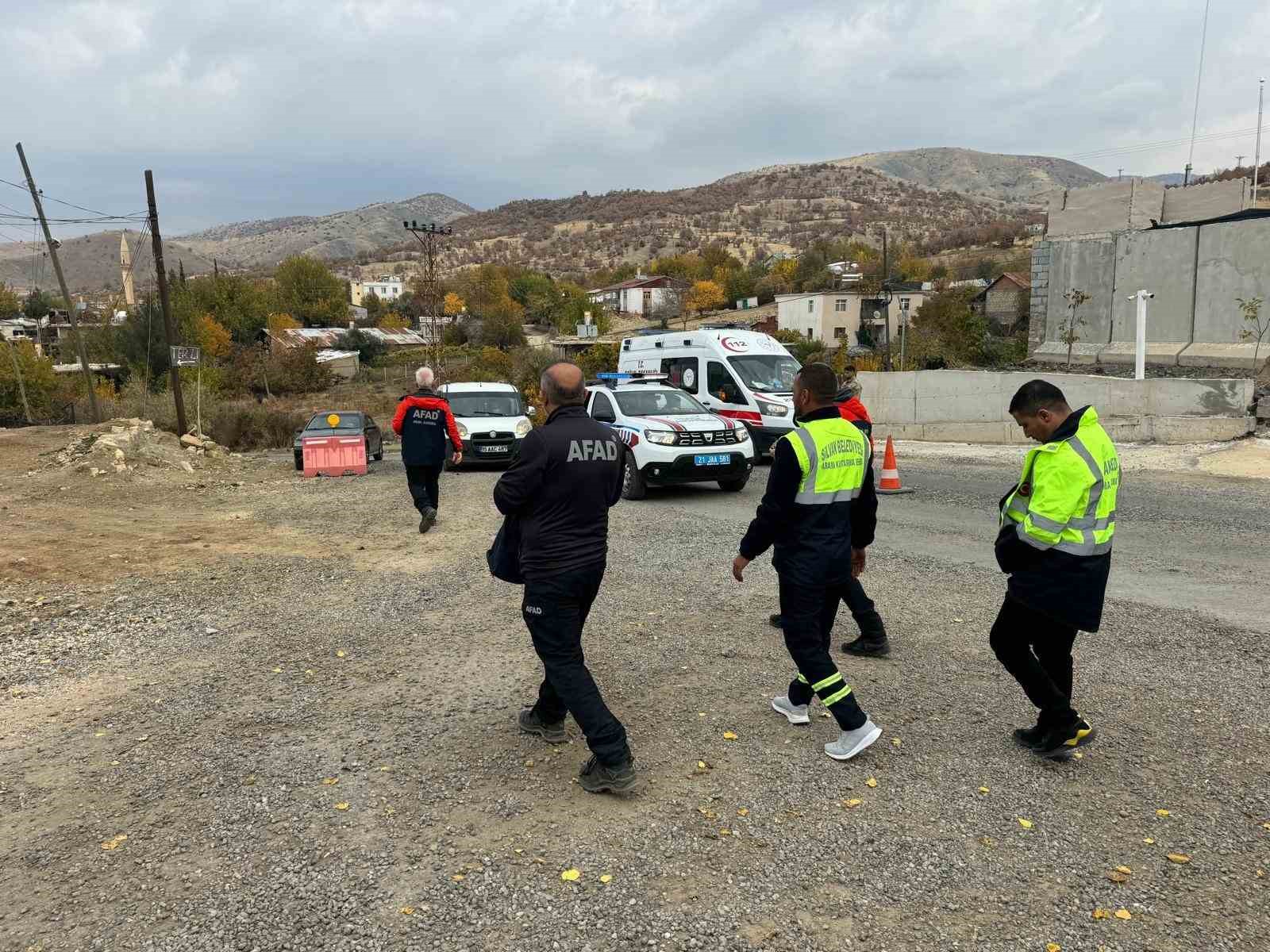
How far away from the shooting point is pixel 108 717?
4.65 meters

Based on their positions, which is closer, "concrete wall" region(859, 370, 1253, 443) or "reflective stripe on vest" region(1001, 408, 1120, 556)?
"reflective stripe on vest" region(1001, 408, 1120, 556)

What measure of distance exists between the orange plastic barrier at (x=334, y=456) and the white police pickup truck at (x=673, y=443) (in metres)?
6.33

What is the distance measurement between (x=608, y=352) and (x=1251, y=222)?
34.9 meters

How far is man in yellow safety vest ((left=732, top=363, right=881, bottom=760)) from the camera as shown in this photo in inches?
151

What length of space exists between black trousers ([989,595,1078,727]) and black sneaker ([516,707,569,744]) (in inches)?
84.1

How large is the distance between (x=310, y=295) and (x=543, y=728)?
327 ft

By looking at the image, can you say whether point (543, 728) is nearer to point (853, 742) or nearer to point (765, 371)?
point (853, 742)

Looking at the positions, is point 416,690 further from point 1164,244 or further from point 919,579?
point 1164,244

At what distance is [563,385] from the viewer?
370 centimetres

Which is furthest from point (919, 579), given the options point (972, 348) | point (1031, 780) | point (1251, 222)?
point (972, 348)

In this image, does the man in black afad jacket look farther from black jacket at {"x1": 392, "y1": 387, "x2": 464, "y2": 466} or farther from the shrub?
the shrub

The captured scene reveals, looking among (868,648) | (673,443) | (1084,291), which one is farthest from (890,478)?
(1084,291)

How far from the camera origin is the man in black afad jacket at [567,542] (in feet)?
11.8

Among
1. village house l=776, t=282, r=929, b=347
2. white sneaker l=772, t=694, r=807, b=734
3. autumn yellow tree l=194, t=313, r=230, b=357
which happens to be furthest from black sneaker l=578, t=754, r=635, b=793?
autumn yellow tree l=194, t=313, r=230, b=357
